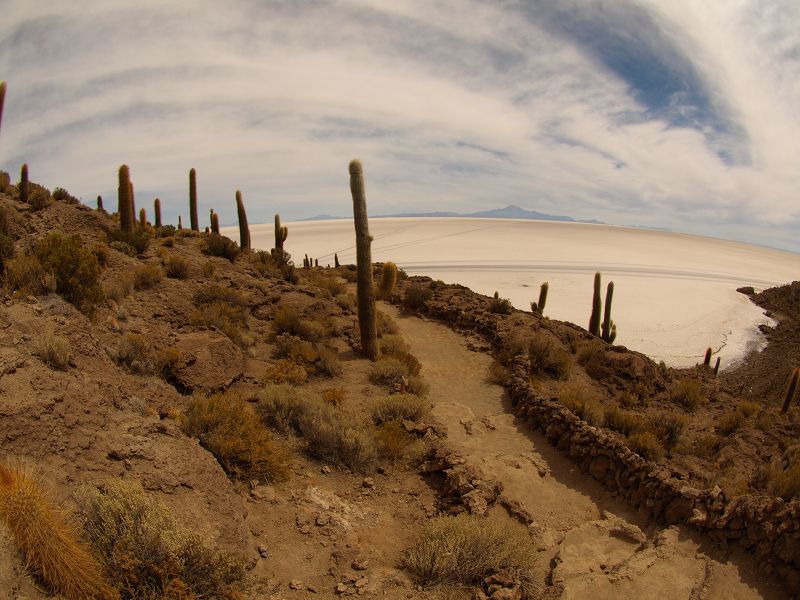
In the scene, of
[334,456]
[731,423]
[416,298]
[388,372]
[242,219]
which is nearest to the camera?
[334,456]

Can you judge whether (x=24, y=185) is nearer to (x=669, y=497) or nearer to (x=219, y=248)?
(x=219, y=248)

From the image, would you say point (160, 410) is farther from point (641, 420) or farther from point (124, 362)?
point (641, 420)

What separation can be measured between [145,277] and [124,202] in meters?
4.36

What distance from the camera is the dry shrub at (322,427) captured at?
7809 millimetres

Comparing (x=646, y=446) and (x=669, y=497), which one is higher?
(x=646, y=446)

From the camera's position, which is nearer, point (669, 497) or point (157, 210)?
point (669, 497)

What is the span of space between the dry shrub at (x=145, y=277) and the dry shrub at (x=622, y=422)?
11.7 m

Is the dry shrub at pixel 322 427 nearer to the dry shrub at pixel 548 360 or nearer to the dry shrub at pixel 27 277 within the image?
the dry shrub at pixel 27 277

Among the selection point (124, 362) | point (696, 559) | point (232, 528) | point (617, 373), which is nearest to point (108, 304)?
point (124, 362)

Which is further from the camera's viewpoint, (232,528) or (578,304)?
(578,304)

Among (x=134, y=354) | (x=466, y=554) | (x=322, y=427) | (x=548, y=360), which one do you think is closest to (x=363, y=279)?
(x=548, y=360)

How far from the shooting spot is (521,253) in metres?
59.4

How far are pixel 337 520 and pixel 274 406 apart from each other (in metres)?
2.62

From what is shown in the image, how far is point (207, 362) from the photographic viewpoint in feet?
30.8
